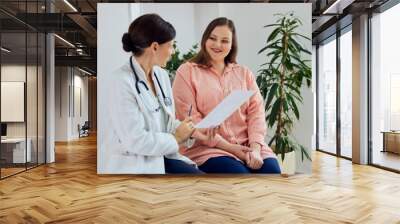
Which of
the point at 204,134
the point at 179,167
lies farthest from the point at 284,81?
the point at 179,167

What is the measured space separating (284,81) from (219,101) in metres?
1.13

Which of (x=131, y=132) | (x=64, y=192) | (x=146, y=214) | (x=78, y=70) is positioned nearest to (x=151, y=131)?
(x=131, y=132)

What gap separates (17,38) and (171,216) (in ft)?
15.1

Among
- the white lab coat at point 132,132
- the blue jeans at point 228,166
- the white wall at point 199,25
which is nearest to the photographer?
the white lab coat at point 132,132

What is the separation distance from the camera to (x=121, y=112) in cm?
627

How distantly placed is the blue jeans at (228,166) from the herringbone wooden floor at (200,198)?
0.48ft

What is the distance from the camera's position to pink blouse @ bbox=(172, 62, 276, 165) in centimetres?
627

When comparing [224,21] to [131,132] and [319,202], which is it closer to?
[131,132]

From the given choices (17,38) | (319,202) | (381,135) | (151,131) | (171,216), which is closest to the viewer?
(171,216)

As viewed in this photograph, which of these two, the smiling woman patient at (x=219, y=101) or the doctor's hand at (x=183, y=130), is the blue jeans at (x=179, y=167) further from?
the doctor's hand at (x=183, y=130)

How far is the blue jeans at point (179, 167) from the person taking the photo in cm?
637

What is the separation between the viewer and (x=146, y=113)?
20.0ft

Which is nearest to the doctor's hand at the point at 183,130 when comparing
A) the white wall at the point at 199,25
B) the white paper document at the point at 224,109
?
the white paper document at the point at 224,109

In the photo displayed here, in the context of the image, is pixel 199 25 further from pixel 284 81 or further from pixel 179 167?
pixel 179 167
